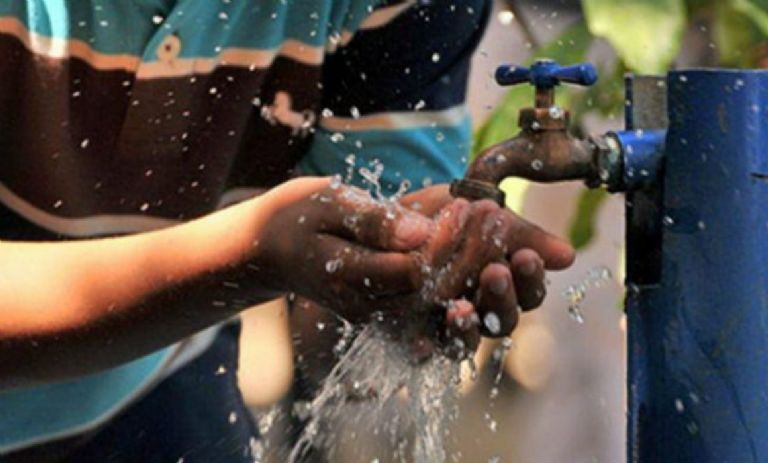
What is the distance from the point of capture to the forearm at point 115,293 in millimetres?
1391

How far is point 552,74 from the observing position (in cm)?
132

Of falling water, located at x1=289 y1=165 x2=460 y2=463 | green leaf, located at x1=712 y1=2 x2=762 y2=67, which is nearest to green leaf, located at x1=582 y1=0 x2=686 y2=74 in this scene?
green leaf, located at x1=712 y1=2 x2=762 y2=67

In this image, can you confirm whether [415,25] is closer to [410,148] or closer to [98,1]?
[410,148]

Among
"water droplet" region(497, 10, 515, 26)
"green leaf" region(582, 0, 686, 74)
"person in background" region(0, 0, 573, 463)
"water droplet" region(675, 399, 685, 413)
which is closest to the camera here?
"water droplet" region(675, 399, 685, 413)

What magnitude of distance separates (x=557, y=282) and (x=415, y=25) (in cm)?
141

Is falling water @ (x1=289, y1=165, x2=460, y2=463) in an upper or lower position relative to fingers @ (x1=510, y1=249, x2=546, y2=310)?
lower

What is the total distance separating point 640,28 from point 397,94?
2.80ft

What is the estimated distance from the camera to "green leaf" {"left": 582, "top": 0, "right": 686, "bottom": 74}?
102 inches

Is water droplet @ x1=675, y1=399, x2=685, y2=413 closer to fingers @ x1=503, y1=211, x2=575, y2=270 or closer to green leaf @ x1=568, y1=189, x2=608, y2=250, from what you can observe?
fingers @ x1=503, y1=211, x2=575, y2=270

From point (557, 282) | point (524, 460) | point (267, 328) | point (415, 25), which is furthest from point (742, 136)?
point (524, 460)

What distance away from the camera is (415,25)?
70.7 inches

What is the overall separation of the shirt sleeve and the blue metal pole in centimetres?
54

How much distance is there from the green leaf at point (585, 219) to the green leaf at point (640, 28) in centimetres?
35

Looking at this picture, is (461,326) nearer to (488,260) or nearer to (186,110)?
(488,260)
